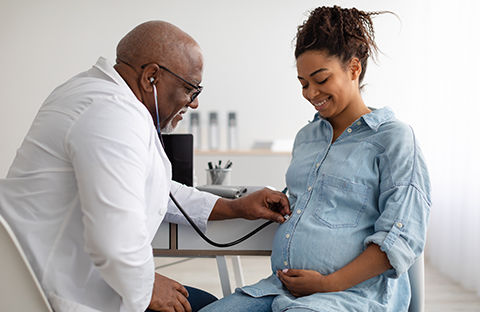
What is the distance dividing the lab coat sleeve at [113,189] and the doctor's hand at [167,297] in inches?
6.2

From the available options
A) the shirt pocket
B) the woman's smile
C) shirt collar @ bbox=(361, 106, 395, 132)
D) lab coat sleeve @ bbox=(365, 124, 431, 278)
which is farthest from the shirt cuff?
the woman's smile

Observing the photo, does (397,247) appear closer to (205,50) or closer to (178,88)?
(178,88)

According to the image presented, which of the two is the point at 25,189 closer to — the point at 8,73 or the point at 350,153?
the point at 350,153

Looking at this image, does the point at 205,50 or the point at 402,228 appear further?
the point at 205,50

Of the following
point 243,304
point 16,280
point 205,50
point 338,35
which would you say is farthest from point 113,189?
point 205,50

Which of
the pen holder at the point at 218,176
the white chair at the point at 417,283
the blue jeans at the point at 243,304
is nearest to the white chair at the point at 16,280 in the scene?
the blue jeans at the point at 243,304

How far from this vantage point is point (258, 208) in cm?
112

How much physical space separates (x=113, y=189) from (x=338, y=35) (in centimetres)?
73

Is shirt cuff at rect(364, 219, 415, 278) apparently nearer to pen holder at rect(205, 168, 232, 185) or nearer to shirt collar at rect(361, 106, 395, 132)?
shirt collar at rect(361, 106, 395, 132)

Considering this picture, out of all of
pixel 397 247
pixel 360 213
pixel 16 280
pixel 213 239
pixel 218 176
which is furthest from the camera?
pixel 218 176

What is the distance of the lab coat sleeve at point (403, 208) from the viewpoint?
2.85 feet

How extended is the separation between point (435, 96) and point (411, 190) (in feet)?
9.33

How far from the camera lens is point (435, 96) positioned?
3.37m

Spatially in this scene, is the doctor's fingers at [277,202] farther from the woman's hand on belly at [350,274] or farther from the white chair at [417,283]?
the white chair at [417,283]
